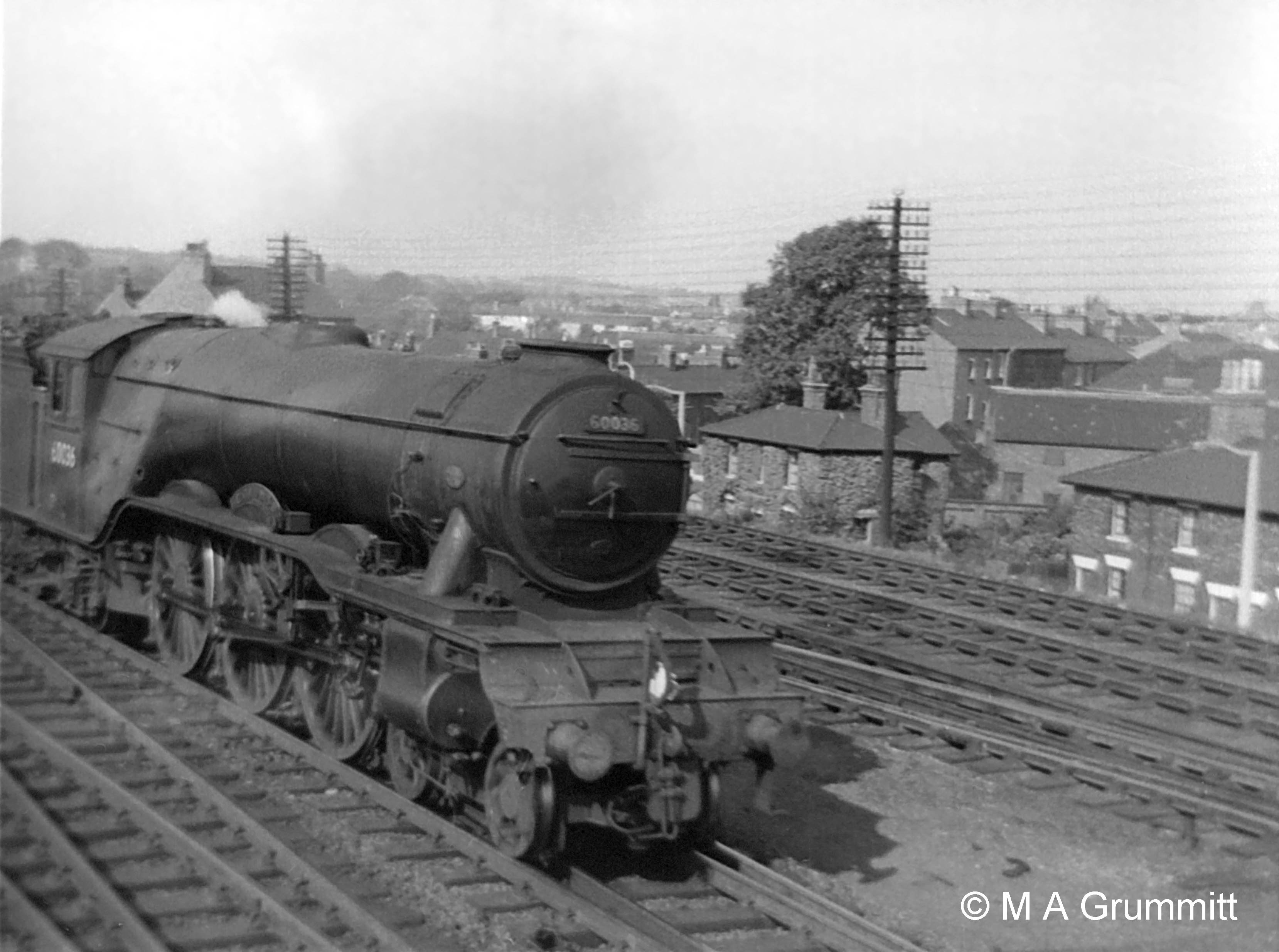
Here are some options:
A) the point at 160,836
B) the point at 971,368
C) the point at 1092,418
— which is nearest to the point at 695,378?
the point at 971,368

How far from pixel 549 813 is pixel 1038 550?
2567cm

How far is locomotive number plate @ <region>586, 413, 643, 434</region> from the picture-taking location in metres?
8.30

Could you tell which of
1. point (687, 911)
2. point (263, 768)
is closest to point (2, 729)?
point (263, 768)

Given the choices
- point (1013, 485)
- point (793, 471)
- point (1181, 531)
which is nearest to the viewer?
point (1181, 531)

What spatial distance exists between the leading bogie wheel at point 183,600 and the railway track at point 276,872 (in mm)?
1413

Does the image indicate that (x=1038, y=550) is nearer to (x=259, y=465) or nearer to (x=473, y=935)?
(x=259, y=465)

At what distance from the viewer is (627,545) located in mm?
8492

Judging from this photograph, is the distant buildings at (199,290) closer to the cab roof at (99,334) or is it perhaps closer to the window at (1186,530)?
the cab roof at (99,334)

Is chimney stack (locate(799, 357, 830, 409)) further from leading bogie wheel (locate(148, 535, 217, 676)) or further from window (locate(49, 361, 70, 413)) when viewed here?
leading bogie wheel (locate(148, 535, 217, 676))

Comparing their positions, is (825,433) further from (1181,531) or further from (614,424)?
(614,424)

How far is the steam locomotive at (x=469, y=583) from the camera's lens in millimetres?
7676

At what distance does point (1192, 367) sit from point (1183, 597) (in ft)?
54.8

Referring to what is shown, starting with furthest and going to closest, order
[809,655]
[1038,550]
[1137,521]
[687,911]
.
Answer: [1038,550] → [1137,521] → [809,655] → [687,911]

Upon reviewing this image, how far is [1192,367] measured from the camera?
39438mm
